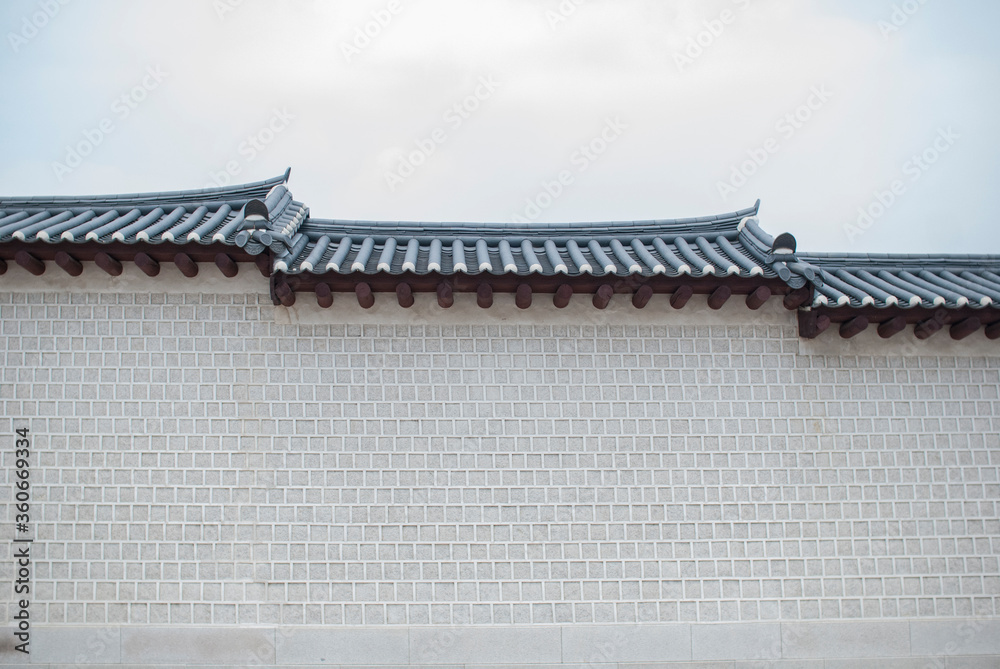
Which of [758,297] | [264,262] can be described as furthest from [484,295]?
[758,297]

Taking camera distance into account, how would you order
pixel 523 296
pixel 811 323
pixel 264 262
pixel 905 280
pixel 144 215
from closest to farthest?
pixel 264 262 → pixel 523 296 → pixel 811 323 → pixel 144 215 → pixel 905 280

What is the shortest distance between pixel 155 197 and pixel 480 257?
2984mm

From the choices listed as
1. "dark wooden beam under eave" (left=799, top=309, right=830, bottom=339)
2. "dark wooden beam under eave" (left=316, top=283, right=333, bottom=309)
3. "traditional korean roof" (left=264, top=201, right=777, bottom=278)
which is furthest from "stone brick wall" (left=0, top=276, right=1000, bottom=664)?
"traditional korean roof" (left=264, top=201, right=777, bottom=278)

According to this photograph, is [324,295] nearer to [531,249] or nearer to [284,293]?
[284,293]

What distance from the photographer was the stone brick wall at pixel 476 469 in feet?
18.6

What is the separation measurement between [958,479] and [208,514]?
565cm

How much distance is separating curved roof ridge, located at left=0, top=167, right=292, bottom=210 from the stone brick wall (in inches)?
40.8

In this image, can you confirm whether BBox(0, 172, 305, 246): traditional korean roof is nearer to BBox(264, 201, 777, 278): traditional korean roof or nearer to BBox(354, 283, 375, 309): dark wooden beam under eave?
BBox(264, 201, 777, 278): traditional korean roof

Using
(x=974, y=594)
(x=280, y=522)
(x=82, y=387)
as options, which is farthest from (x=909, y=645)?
(x=82, y=387)

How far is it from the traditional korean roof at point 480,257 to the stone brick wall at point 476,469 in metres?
0.35

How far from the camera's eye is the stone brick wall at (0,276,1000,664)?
5.67m

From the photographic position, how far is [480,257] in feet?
19.3

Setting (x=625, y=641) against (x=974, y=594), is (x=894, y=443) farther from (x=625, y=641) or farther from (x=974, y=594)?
(x=625, y=641)

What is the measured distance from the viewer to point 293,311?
602cm
